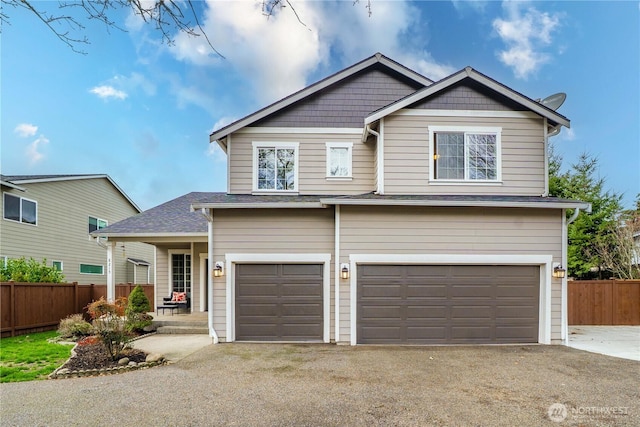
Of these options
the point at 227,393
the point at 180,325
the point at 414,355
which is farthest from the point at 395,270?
the point at 180,325

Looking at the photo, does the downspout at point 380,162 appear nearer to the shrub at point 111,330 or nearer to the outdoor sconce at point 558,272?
the outdoor sconce at point 558,272

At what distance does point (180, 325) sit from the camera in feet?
35.4

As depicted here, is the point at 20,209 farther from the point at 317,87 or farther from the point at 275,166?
the point at 317,87

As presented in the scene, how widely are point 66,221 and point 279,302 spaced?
1393cm

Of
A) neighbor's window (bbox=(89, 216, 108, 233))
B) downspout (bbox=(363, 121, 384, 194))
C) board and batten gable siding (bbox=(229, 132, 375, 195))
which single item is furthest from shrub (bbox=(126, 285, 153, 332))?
neighbor's window (bbox=(89, 216, 108, 233))

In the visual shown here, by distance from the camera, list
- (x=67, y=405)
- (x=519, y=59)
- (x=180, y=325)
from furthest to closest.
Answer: (x=519, y=59) → (x=180, y=325) → (x=67, y=405)

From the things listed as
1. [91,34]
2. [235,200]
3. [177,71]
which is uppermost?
[177,71]

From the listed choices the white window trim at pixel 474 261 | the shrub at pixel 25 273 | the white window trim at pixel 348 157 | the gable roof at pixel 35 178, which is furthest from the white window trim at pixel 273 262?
the gable roof at pixel 35 178

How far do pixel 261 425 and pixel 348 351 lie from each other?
13.6 ft

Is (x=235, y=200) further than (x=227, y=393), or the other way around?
(x=235, y=200)

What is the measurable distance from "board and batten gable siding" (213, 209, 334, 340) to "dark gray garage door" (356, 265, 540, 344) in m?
1.49

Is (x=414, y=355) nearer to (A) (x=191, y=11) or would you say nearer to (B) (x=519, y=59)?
(A) (x=191, y=11)

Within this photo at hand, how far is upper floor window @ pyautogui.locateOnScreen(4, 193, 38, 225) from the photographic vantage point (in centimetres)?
1489

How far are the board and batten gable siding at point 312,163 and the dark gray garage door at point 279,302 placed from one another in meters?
2.40
